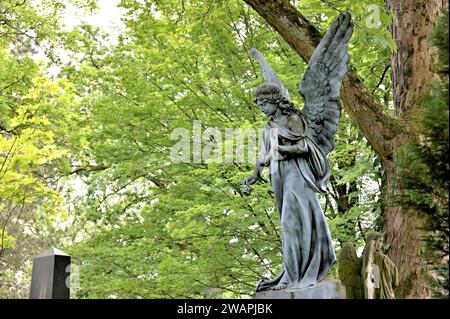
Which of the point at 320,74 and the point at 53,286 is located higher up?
the point at 320,74

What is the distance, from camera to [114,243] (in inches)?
512

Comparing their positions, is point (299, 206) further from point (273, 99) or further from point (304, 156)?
point (273, 99)

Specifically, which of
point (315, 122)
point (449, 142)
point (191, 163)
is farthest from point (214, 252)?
point (449, 142)

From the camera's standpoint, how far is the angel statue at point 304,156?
17.9 feet

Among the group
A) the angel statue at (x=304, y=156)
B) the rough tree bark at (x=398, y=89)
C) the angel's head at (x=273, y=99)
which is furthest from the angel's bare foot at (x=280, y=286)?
the rough tree bark at (x=398, y=89)

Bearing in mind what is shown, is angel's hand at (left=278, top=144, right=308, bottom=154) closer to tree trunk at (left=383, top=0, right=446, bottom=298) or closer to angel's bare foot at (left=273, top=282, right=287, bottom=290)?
angel's bare foot at (left=273, top=282, right=287, bottom=290)

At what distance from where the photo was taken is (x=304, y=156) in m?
5.75

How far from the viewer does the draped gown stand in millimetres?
5410

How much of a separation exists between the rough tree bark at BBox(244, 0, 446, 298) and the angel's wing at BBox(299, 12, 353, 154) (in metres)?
2.48

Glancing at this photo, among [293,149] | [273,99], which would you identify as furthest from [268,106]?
[293,149]

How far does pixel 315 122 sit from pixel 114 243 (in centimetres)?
788

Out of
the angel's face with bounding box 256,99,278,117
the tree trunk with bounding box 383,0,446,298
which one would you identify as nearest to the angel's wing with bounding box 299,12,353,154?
the angel's face with bounding box 256,99,278,117

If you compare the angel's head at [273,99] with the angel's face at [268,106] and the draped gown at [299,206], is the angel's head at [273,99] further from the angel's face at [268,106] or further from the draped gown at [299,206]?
the draped gown at [299,206]

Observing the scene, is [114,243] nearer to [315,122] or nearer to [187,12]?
[187,12]
